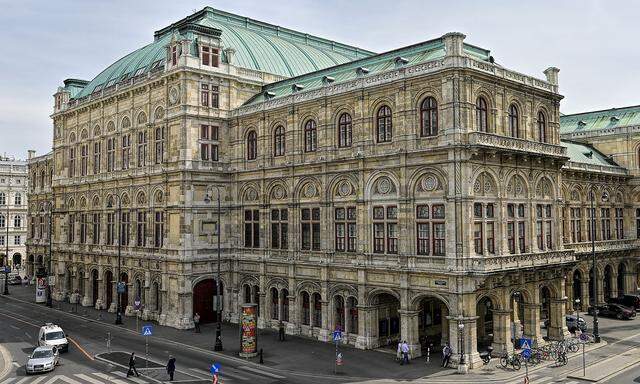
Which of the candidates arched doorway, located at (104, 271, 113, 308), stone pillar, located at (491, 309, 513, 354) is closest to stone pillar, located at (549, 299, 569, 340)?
stone pillar, located at (491, 309, 513, 354)

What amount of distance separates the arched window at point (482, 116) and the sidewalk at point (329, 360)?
1579cm

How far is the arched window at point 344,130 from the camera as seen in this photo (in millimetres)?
45344

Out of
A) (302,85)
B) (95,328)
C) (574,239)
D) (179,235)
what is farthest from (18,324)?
(574,239)

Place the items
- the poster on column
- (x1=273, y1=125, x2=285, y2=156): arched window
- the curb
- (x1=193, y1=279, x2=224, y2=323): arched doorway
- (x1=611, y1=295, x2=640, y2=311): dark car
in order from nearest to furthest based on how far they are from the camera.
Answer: the curb, the poster on column, (x1=273, y1=125, x2=285, y2=156): arched window, (x1=193, y1=279, x2=224, y2=323): arched doorway, (x1=611, y1=295, x2=640, y2=311): dark car

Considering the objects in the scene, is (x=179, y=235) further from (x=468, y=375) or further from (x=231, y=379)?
(x=468, y=375)

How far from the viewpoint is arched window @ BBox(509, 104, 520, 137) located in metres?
42.8

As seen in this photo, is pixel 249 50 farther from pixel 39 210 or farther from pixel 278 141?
pixel 39 210

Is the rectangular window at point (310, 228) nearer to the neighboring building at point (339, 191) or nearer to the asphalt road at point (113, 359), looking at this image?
the neighboring building at point (339, 191)

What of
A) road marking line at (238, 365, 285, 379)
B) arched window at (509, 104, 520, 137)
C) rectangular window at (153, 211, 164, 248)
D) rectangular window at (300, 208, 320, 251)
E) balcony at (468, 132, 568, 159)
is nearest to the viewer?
road marking line at (238, 365, 285, 379)

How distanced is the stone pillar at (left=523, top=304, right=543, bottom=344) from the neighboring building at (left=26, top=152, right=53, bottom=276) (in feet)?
226

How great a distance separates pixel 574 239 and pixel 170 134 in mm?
42344

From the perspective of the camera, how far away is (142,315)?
56.8m

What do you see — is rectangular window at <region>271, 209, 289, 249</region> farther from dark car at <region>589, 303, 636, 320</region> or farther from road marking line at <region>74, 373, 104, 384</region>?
dark car at <region>589, 303, 636, 320</region>

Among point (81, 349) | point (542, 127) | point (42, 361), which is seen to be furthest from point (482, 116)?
point (81, 349)
